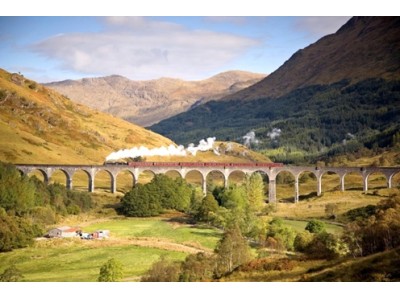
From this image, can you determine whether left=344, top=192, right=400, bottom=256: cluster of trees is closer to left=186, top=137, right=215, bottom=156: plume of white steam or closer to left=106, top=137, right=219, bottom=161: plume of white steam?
left=106, top=137, right=219, bottom=161: plume of white steam

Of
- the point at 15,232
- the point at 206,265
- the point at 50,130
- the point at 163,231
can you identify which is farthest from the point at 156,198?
the point at 50,130

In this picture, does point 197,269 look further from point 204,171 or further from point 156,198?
point 204,171

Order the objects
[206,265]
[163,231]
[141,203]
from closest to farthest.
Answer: [206,265], [163,231], [141,203]

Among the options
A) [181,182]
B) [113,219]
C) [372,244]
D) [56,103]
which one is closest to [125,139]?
[56,103]

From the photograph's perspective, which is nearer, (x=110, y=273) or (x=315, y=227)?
(x=110, y=273)

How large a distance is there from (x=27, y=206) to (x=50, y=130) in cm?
7450

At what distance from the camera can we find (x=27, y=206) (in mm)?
57594

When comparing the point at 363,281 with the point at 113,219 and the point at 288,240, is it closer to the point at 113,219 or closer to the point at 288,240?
the point at 288,240

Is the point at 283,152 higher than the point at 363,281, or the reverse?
the point at 283,152

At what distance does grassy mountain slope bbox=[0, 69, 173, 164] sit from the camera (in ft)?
341

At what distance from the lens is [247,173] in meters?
97.8

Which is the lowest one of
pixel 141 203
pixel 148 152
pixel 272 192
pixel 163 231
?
pixel 163 231

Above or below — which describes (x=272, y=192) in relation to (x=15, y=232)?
above

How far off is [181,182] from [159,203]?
372 inches
